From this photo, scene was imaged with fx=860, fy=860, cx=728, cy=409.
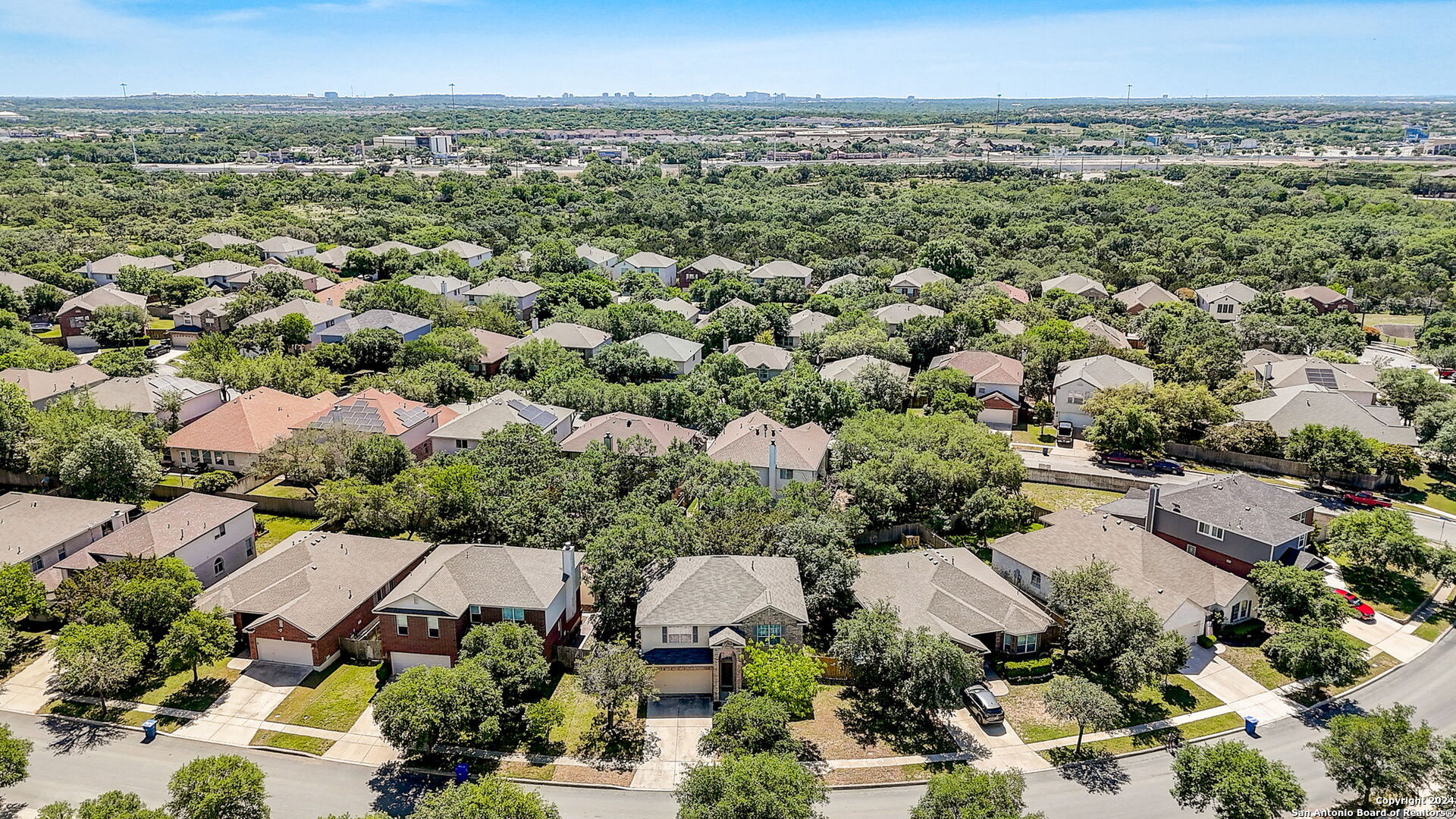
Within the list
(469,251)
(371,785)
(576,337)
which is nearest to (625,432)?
(576,337)

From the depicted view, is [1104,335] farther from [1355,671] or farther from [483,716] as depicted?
[483,716]

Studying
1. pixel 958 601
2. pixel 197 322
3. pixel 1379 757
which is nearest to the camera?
pixel 1379 757

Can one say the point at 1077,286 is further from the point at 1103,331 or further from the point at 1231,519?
the point at 1231,519

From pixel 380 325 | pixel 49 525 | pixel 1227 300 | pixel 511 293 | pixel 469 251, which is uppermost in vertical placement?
pixel 469 251

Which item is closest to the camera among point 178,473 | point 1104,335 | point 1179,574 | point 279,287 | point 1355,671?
point 1355,671

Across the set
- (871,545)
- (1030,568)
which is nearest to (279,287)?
(871,545)

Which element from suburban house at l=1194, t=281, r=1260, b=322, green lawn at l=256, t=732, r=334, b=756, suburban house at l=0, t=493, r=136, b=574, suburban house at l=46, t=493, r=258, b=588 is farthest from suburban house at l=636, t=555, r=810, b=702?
suburban house at l=1194, t=281, r=1260, b=322
